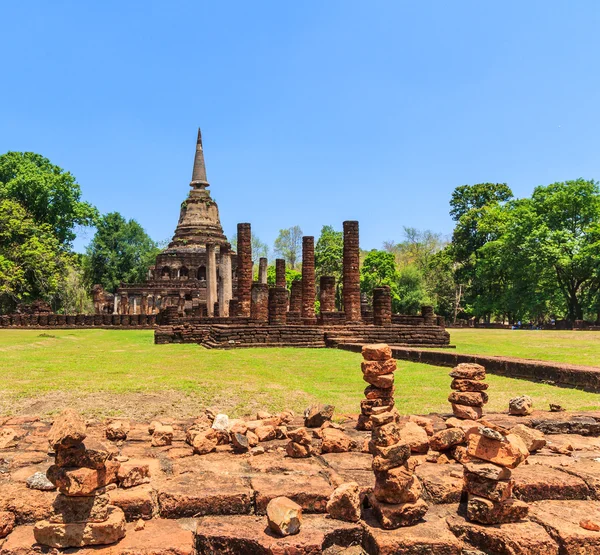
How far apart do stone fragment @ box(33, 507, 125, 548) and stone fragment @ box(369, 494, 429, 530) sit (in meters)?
1.42

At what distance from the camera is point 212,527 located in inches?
124

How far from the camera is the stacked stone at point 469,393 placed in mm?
5566

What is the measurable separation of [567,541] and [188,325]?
18.6 meters

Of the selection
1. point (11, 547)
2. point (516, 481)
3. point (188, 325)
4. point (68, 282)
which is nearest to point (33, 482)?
point (11, 547)

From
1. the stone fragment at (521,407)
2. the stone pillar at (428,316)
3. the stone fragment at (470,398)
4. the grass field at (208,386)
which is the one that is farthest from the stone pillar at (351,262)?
the stone fragment at (470,398)

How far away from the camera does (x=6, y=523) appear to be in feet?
10.1

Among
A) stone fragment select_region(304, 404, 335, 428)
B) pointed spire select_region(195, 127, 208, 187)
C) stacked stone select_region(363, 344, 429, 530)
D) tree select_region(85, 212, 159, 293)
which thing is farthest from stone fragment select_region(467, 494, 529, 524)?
tree select_region(85, 212, 159, 293)

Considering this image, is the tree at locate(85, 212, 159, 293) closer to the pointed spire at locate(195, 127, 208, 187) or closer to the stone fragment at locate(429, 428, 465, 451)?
the pointed spire at locate(195, 127, 208, 187)

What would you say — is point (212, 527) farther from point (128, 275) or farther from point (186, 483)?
point (128, 275)

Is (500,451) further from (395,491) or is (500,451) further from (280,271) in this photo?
(280,271)

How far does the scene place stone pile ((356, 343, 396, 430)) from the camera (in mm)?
5082

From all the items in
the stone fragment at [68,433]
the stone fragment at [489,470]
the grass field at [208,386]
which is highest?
the stone fragment at [68,433]

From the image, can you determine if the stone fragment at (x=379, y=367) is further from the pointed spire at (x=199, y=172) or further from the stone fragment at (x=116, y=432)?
the pointed spire at (x=199, y=172)

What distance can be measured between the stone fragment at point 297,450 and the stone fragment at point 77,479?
162 cm
